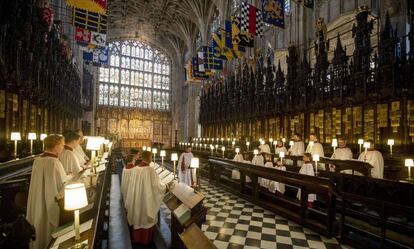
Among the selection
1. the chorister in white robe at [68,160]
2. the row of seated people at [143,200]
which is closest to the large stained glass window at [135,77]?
the chorister in white robe at [68,160]

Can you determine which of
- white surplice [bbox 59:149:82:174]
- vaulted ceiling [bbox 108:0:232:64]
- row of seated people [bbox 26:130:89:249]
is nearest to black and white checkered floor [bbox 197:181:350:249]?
row of seated people [bbox 26:130:89:249]

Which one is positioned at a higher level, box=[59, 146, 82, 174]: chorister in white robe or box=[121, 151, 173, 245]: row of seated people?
box=[59, 146, 82, 174]: chorister in white robe

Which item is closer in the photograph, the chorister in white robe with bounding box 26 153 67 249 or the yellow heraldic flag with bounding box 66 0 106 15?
the chorister in white robe with bounding box 26 153 67 249

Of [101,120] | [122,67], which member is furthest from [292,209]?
[122,67]

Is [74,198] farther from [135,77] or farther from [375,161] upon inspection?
[135,77]

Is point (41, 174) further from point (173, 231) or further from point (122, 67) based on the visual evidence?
point (122, 67)

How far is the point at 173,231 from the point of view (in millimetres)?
4004

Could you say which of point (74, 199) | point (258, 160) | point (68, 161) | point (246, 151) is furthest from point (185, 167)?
point (74, 199)

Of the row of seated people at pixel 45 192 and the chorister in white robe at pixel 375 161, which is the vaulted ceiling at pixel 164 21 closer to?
the chorister in white robe at pixel 375 161

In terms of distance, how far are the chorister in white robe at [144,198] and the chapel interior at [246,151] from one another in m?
0.02

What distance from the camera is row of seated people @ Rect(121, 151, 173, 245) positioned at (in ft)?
14.8

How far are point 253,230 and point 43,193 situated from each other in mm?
4321

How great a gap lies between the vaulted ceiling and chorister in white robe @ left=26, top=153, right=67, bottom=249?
28228mm

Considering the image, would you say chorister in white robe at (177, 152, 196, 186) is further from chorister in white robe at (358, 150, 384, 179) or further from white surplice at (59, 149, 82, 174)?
chorister in white robe at (358, 150, 384, 179)
